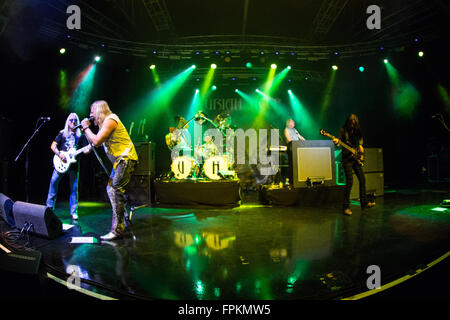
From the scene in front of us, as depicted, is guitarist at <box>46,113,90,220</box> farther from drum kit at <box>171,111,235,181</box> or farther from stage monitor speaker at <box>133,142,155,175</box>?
drum kit at <box>171,111,235,181</box>

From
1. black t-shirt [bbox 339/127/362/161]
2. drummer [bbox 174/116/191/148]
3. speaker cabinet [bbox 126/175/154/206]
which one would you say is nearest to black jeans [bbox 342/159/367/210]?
black t-shirt [bbox 339/127/362/161]

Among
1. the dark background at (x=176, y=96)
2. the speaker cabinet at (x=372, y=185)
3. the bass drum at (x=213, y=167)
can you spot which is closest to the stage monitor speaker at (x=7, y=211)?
the dark background at (x=176, y=96)

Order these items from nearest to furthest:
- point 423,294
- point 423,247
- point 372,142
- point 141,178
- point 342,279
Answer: point 423,294 → point 342,279 → point 423,247 → point 141,178 → point 372,142

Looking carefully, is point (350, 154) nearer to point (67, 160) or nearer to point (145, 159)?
point (145, 159)

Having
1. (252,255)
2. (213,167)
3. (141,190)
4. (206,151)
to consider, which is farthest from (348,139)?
(141,190)

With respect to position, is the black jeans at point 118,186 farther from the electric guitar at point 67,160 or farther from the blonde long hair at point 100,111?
the electric guitar at point 67,160

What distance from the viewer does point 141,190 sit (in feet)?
23.4

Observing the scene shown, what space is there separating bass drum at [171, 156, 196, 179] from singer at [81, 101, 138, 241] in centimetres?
348

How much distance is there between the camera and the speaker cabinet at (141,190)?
704 cm

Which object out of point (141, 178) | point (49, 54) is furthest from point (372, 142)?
point (49, 54)

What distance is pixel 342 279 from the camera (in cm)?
221

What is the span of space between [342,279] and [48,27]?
333 inches

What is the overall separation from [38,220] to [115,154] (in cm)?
142
